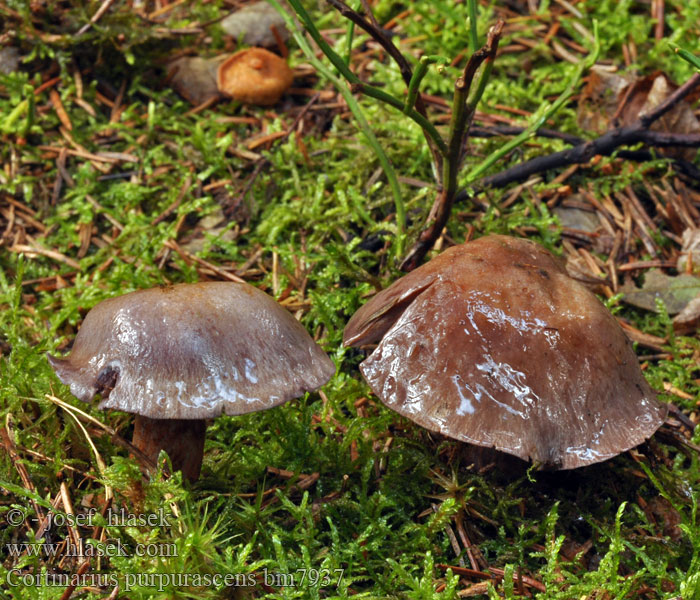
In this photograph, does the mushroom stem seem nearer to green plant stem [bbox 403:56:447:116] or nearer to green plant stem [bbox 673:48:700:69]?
green plant stem [bbox 403:56:447:116]

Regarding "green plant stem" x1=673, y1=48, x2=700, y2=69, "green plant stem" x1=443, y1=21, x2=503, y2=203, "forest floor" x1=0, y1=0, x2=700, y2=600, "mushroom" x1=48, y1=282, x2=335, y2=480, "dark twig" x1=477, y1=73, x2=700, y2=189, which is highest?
"green plant stem" x1=673, y1=48, x2=700, y2=69

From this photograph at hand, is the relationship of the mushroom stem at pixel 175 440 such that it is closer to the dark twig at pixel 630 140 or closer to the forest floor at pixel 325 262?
the forest floor at pixel 325 262

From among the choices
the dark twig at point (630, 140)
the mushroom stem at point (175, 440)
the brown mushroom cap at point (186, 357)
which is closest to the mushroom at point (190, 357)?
the brown mushroom cap at point (186, 357)

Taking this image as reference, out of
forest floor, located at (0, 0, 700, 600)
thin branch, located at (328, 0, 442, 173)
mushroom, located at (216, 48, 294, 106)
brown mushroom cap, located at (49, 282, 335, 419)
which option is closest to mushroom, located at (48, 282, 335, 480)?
brown mushroom cap, located at (49, 282, 335, 419)

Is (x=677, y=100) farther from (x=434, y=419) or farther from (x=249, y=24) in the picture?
(x=249, y=24)

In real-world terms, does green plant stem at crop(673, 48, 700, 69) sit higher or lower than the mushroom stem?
higher

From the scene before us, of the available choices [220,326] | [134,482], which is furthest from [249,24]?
[134,482]

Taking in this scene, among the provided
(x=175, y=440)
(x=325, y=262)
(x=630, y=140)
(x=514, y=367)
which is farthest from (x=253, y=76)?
(x=514, y=367)
